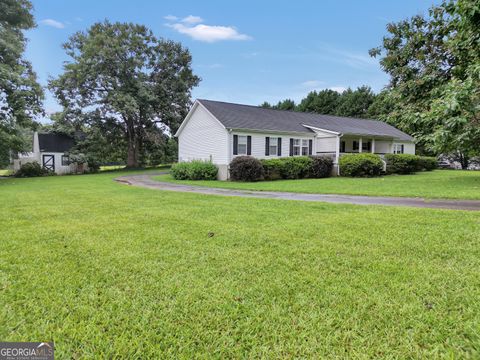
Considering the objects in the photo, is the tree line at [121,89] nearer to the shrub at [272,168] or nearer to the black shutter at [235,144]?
the black shutter at [235,144]

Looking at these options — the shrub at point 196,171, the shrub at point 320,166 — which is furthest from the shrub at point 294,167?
the shrub at point 196,171

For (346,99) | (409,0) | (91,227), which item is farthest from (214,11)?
(346,99)

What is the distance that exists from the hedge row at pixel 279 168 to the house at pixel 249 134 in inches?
53.9

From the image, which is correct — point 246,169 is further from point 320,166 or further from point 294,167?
point 320,166

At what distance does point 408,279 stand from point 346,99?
44.9 m

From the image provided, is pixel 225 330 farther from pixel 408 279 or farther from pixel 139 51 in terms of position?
pixel 139 51

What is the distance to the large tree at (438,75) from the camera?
10492mm

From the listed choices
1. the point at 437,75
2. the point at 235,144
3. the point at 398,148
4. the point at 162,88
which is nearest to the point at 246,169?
the point at 235,144

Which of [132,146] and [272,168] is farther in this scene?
[132,146]

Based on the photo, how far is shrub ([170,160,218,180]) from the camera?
1877 cm

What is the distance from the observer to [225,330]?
2256mm

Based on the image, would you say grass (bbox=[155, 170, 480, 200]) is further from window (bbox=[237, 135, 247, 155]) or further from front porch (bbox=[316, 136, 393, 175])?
front porch (bbox=[316, 136, 393, 175])

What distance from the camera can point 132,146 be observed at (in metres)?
33.4

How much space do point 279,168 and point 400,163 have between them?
10.8 meters
